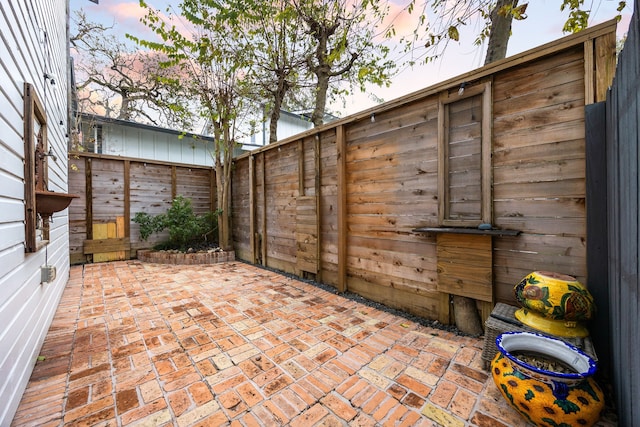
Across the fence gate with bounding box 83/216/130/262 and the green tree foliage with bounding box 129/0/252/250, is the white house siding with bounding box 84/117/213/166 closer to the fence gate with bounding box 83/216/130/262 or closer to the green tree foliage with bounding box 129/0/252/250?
the green tree foliage with bounding box 129/0/252/250

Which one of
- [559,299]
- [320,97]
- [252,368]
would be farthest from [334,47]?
[252,368]

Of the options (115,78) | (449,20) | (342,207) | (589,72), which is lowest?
(342,207)

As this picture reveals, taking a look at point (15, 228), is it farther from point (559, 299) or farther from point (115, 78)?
point (115, 78)

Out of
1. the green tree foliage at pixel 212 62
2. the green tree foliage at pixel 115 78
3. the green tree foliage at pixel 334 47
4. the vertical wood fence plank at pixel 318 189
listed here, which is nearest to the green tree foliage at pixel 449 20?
the vertical wood fence plank at pixel 318 189

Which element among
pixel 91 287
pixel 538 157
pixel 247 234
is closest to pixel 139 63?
pixel 247 234

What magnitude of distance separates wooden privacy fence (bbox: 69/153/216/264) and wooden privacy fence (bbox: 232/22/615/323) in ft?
13.6

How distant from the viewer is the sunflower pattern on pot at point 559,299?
1.50 metres

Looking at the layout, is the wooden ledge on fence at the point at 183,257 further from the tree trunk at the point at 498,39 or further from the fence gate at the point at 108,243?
the tree trunk at the point at 498,39

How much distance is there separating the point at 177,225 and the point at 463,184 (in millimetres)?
5416

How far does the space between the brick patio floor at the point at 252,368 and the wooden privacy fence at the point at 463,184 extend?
0.54 metres

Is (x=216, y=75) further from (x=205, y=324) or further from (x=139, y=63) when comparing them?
(x=139, y=63)

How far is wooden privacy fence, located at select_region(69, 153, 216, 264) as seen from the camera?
498 cm

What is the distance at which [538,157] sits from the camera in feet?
6.28

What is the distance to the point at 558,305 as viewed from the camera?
152 centimetres
